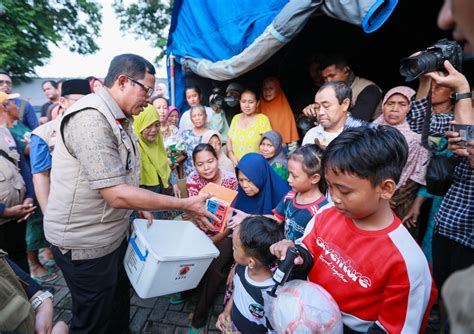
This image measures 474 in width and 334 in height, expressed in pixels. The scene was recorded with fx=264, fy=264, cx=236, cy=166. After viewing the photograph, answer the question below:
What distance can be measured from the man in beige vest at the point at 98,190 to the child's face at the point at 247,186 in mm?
825

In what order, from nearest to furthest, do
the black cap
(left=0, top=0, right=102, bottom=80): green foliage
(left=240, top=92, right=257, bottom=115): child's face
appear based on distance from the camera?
the black cap → (left=240, top=92, right=257, bottom=115): child's face → (left=0, top=0, right=102, bottom=80): green foliage

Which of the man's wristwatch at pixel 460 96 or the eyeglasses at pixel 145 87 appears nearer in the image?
the man's wristwatch at pixel 460 96

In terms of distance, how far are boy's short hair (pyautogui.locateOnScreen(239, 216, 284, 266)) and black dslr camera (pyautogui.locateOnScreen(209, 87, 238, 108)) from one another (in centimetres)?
281

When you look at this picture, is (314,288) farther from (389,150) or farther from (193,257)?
(193,257)

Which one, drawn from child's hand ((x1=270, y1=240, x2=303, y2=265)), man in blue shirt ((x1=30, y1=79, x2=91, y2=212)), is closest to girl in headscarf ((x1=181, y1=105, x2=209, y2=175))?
man in blue shirt ((x1=30, y1=79, x2=91, y2=212))

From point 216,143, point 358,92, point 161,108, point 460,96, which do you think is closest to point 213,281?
point 216,143

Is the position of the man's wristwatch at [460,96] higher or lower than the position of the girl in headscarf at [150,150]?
higher

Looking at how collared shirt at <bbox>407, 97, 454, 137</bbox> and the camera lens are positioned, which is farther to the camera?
collared shirt at <bbox>407, 97, 454, 137</bbox>

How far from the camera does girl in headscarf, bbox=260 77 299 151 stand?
3648mm

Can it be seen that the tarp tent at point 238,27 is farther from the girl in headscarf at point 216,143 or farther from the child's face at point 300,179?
the child's face at point 300,179

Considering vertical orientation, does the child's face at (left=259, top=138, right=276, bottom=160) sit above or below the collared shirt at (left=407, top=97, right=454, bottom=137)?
below

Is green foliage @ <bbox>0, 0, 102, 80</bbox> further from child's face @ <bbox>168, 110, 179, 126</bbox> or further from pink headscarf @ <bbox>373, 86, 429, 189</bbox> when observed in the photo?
pink headscarf @ <bbox>373, 86, 429, 189</bbox>

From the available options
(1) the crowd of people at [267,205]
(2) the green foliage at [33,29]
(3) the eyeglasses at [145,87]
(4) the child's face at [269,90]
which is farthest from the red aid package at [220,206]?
(2) the green foliage at [33,29]

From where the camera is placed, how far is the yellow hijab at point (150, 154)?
300 centimetres
